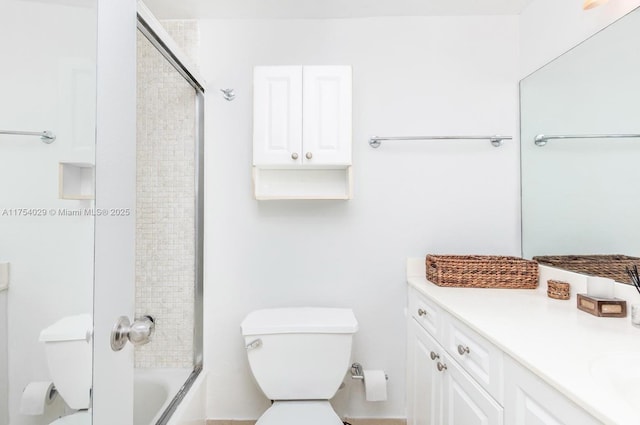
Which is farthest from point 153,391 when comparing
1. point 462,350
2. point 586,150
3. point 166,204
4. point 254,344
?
point 586,150

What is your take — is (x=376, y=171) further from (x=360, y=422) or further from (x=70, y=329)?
(x=70, y=329)

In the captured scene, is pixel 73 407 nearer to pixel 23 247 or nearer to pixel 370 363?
pixel 23 247

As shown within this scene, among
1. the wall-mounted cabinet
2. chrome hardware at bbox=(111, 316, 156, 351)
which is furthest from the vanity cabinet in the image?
chrome hardware at bbox=(111, 316, 156, 351)

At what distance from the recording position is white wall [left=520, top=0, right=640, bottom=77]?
4.33 feet

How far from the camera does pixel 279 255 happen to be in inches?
72.3

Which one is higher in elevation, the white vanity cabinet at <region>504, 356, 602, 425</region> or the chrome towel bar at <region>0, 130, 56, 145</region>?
the chrome towel bar at <region>0, 130, 56, 145</region>

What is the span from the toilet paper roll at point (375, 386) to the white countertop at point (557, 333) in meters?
0.55

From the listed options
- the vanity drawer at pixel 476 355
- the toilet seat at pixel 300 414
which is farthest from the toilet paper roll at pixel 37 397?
the vanity drawer at pixel 476 355

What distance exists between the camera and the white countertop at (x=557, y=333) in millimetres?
671

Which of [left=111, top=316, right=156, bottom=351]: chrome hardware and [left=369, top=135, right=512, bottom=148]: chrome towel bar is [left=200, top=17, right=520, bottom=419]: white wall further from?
[left=111, top=316, right=156, bottom=351]: chrome hardware

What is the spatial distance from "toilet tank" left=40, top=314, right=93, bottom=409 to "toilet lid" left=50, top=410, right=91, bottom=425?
0.01 metres

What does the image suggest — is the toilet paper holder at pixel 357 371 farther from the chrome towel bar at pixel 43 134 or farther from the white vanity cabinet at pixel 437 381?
the chrome towel bar at pixel 43 134

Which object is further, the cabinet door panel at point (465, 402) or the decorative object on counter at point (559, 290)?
the decorative object on counter at point (559, 290)

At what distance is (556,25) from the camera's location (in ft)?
5.21
